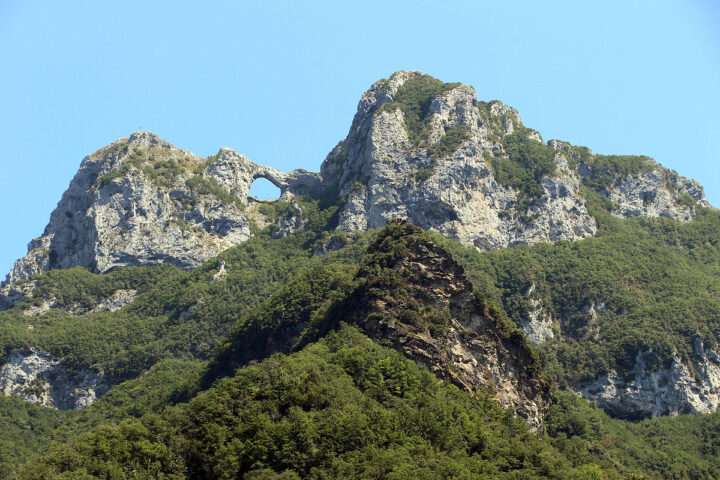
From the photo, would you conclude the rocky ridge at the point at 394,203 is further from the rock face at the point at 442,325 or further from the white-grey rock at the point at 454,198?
the rock face at the point at 442,325

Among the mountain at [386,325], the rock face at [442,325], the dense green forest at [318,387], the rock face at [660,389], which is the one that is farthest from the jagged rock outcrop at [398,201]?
the rock face at [442,325]

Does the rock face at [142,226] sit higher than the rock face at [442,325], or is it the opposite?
the rock face at [142,226]

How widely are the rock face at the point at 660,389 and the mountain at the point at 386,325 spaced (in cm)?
34

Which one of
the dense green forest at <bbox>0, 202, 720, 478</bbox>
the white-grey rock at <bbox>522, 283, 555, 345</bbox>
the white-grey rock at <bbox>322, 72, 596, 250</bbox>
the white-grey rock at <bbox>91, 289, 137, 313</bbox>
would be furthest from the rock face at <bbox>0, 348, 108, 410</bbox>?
the white-grey rock at <bbox>522, 283, 555, 345</bbox>

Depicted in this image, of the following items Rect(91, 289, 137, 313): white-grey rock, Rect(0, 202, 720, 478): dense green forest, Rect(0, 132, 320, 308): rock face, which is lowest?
Rect(0, 202, 720, 478): dense green forest

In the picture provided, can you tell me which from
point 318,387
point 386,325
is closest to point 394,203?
point 386,325

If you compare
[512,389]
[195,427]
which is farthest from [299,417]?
[512,389]

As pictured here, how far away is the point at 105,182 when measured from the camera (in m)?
191

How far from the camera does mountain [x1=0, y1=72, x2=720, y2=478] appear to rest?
2869 inches

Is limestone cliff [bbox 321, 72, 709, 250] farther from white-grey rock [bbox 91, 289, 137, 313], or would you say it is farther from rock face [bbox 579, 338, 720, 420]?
white-grey rock [bbox 91, 289, 137, 313]

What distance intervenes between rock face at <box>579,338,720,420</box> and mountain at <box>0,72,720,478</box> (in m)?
0.34

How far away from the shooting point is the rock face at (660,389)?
131500mm

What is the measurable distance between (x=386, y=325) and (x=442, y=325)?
7.00m

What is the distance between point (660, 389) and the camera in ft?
435
